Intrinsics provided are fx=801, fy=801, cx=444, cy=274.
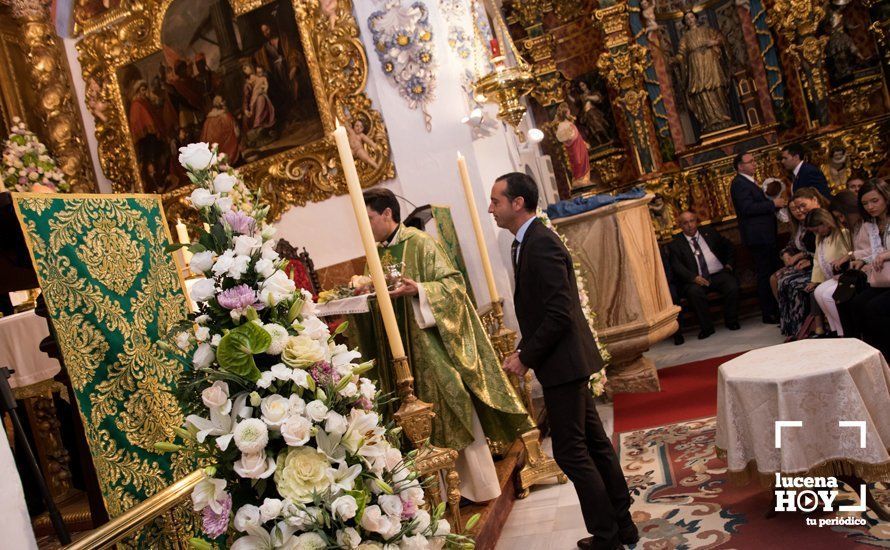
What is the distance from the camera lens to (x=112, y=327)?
8.20ft

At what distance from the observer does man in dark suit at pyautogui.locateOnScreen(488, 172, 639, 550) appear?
351 cm

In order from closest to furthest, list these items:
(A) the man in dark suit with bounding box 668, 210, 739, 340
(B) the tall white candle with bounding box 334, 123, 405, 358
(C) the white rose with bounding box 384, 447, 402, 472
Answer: (C) the white rose with bounding box 384, 447, 402, 472, (B) the tall white candle with bounding box 334, 123, 405, 358, (A) the man in dark suit with bounding box 668, 210, 739, 340

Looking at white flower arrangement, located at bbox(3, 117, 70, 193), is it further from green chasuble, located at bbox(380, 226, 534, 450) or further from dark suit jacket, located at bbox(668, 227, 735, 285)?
dark suit jacket, located at bbox(668, 227, 735, 285)

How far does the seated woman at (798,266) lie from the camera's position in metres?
7.03

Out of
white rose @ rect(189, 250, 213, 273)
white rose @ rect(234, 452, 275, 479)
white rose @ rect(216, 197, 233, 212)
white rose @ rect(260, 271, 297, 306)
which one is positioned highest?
white rose @ rect(216, 197, 233, 212)

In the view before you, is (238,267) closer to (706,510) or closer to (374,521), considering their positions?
Answer: (374,521)

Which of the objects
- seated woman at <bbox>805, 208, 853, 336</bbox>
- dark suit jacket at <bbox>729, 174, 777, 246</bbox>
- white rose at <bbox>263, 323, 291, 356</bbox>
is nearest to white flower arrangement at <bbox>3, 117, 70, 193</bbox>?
white rose at <bbox>263, 323, 291, 356</bbox>

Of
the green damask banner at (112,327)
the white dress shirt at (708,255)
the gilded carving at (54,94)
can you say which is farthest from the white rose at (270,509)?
the white dress shirt at (708,255)

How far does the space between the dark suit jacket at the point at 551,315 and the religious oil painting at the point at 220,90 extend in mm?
4315

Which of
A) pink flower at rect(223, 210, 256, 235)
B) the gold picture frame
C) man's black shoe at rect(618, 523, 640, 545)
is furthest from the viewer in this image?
the gold picture frame

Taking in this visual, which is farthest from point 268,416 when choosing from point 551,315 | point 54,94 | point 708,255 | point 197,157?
point 708,255

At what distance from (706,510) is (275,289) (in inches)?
108

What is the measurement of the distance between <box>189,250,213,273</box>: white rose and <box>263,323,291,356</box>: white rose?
0.24 meters

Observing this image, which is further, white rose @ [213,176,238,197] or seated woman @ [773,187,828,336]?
seated woman @ [773,187,828,336]
